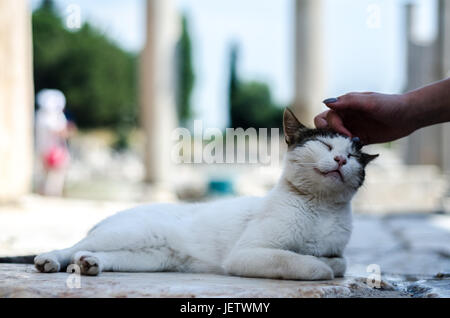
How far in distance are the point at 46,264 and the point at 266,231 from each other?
3.19 feet

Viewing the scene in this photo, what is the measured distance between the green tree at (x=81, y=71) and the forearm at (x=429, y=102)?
31.5 meters

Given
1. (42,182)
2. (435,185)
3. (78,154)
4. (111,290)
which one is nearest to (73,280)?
(111,290)

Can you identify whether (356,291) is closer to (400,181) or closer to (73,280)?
(73,280)

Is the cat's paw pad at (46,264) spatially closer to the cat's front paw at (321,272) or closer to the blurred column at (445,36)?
the cat's front paw at (321,272)

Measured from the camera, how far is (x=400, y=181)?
39.7ft

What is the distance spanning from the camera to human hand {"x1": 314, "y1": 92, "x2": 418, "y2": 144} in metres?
2.58

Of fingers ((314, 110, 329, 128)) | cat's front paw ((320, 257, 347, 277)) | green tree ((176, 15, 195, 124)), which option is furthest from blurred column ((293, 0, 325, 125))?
green tree ((176, 15, 195, 124))

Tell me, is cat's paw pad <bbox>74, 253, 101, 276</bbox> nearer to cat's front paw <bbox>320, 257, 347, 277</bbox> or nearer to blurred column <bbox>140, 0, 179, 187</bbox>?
cat's front paw <bbox>320, 257, 347, 277</bbox>

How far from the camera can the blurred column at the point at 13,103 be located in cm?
641

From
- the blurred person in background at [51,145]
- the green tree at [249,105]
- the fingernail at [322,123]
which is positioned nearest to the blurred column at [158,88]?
the blurred person in background at [51,145]

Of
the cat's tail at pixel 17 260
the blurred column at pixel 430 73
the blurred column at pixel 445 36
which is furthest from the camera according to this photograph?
the blurred column at pixel 430 73

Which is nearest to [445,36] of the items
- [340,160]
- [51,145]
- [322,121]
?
[51,145]

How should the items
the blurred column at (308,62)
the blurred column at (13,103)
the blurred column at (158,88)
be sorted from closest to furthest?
the blurred column at (13,103) → the blurred column at (308,62) → the blurred column at (158,88)

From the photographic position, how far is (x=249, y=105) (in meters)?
42.4
